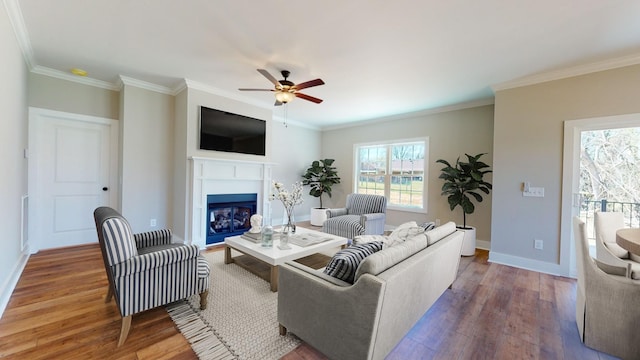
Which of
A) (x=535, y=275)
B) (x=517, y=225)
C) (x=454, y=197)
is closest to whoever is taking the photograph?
(x=535, y=275)

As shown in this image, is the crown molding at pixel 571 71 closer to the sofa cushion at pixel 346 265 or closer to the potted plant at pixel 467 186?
the potted plant at pixel 467 186

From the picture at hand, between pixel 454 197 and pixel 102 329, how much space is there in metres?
4.60

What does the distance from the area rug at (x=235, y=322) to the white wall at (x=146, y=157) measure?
2160 millimetres

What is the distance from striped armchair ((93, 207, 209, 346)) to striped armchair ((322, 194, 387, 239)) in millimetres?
2411

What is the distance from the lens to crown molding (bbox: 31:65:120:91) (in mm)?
3465

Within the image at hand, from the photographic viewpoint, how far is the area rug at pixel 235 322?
5.70ft

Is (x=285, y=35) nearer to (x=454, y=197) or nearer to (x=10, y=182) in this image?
(x=10, y=182)

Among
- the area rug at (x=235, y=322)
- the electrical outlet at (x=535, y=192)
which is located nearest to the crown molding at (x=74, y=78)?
the area rug at (x=235, y=322)

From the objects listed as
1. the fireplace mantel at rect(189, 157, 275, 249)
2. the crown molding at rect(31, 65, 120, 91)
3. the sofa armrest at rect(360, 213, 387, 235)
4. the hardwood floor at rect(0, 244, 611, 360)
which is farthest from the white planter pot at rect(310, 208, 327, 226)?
the crown molding at rect(31, 65, 120, 91)

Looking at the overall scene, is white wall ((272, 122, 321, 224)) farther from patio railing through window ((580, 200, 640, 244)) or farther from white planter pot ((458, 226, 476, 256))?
patio railing through window ((580, 200, 640, 244))

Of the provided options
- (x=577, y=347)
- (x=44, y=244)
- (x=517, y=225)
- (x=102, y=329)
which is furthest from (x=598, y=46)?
(x=44, y=244)

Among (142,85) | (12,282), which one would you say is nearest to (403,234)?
(12,282)

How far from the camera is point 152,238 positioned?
8.40 ft

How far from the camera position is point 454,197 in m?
4.13
